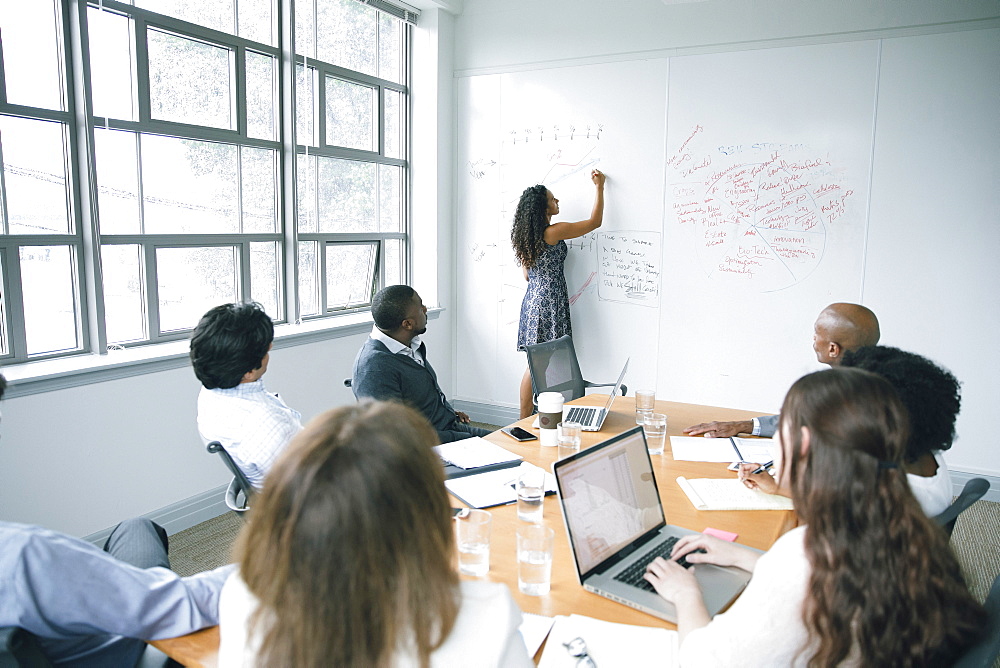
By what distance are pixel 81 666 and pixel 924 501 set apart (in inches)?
77.4

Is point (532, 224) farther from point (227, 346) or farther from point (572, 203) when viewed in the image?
point (227, 346)

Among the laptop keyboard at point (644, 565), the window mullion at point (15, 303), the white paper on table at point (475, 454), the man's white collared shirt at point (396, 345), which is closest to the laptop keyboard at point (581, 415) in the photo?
the white paper on table at point (475, 454)

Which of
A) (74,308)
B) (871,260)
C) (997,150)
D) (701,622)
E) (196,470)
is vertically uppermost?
(997,150)

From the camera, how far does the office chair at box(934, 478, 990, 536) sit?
1.68m

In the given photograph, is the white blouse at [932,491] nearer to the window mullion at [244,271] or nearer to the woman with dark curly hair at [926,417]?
the woman with dark curly hair at [926,417]

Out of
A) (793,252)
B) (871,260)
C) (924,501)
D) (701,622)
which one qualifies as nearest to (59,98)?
(701,622)

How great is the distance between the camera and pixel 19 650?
1.09 metres

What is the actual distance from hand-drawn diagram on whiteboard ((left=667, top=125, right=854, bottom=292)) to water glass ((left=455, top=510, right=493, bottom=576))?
3161mm

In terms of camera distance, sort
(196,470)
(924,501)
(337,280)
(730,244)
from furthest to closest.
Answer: (337,280) < (730,244) < (196,470) < (924,501)

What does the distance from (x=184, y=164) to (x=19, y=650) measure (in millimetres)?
2791

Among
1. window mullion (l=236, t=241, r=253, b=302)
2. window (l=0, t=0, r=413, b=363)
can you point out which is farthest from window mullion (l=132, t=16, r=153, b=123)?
window mullion (l=236, t=241, r=253, b=302)

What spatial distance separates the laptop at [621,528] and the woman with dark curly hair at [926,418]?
0.63 meters

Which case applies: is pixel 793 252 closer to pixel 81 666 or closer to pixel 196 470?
pixel 196 470

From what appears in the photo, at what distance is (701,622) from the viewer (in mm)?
1250
